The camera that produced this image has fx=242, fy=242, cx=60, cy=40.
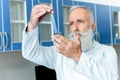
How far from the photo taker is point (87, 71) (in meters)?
0.92

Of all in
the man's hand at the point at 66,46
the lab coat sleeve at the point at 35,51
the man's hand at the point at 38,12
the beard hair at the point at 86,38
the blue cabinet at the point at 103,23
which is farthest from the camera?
the blue cabinet at the point at 103,23

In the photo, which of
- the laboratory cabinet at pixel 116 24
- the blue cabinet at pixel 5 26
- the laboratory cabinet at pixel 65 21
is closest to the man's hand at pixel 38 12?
the blue cabinet at pixel 5 26

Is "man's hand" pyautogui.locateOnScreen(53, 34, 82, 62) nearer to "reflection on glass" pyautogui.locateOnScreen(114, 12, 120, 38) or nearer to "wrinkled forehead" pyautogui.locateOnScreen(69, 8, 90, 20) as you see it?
"wrinkled forehead" pyautogui.locateOnScreen(69, 8, 90, 20)

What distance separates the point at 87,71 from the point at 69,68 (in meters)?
0.49

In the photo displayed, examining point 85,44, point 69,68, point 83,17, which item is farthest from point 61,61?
point 83,17

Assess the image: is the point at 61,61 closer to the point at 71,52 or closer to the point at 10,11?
the point at 10,11

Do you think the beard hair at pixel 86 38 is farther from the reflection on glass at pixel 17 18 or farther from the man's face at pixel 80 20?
the reflection on glass at pixel 17 18

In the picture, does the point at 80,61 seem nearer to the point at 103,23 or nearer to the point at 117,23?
the point at 103,23

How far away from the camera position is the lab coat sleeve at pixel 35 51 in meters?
1.21

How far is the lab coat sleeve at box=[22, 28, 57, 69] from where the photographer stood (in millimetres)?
1215

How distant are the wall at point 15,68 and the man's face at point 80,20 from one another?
83 centimetres

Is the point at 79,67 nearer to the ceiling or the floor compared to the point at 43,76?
nearer to the ceiling

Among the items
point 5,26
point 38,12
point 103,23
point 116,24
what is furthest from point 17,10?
point 116,24

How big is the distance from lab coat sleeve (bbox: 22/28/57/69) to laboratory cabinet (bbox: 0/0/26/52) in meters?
0.31
